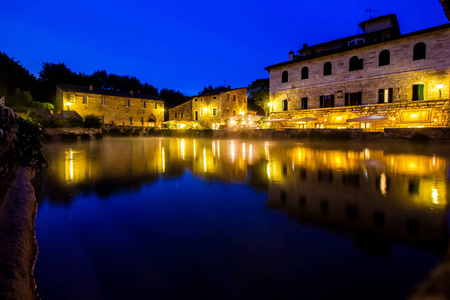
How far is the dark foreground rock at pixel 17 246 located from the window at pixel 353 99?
27047 millimetres

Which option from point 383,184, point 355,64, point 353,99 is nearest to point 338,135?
point 353,99

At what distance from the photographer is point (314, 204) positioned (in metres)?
3.84

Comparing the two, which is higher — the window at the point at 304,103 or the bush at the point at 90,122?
the window at the point at 304,103

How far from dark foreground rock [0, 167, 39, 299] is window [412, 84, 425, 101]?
27.1 meters

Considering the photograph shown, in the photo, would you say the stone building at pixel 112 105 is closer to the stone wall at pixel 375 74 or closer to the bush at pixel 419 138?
the stone wall at pixel 375 74

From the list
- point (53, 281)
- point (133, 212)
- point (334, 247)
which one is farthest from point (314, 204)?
point (53, 281)

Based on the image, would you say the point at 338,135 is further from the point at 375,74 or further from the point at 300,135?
the point at 375,74

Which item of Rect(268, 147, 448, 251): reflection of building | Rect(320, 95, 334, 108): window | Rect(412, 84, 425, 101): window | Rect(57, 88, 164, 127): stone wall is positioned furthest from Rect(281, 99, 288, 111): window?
Rect(57, 88, 164, 127): stone wall

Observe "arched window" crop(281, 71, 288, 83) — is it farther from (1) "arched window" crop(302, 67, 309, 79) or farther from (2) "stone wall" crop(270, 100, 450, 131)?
(2) "stone wall" crop(270, 100, 450, 131)

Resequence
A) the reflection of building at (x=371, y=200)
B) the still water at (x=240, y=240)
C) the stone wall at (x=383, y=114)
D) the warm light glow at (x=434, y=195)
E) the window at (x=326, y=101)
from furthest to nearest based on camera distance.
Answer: the window at (x=326, y=101) → the stone wall at (x=383, y=114) → the warm light glow at (x=434, y=195) → the reflection of building at (x=371, y=200) → the still water at (x=240, y=240)

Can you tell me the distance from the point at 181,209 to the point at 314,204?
2.05 metres

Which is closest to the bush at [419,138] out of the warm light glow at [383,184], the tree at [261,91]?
the warm light glow at [383,184]

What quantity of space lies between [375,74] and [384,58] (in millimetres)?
1555

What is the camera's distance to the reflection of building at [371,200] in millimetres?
2865
